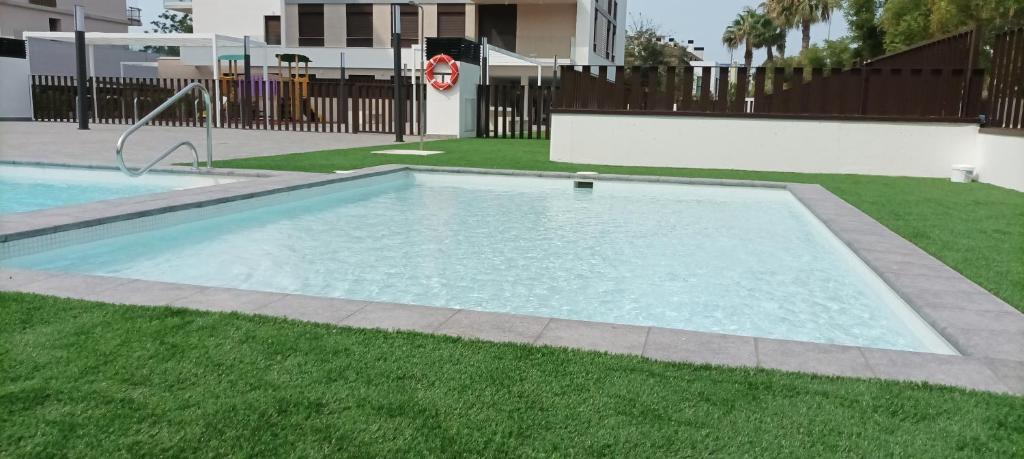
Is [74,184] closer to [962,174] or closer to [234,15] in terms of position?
[962,174]

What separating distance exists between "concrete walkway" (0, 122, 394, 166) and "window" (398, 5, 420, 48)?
1807 centimetres

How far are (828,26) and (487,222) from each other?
51.7m

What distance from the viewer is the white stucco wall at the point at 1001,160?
10781 millimetres

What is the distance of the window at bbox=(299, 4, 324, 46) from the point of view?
42.1m

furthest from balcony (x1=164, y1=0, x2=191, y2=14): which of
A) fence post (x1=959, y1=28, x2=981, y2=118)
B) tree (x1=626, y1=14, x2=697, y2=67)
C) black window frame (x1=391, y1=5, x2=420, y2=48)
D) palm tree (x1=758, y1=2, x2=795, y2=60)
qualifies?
fence post (x1=959, y1=28, x2=981, y2=118)

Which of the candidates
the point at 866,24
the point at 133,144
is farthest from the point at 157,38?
the point at 866,24

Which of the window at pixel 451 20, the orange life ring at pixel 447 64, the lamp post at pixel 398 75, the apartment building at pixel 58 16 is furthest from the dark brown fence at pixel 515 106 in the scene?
the apartment building at pixel 58 16

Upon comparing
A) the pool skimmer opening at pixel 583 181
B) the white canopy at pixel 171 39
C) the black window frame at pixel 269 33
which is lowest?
the pool skimmer opening at pixel 583 181

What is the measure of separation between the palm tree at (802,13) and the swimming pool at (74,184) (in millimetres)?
48835

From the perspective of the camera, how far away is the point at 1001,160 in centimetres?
1153

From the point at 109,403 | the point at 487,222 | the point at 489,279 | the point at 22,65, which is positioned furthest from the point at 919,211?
the point at 22,65

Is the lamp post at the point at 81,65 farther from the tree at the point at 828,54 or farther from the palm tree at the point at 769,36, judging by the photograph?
the palm tree at the point at 769,36

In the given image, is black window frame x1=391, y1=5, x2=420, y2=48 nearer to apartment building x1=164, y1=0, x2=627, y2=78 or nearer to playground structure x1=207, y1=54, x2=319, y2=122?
apartment building x1=164, y1=0, x2=627, y2=78

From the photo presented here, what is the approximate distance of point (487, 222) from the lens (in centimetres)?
852
